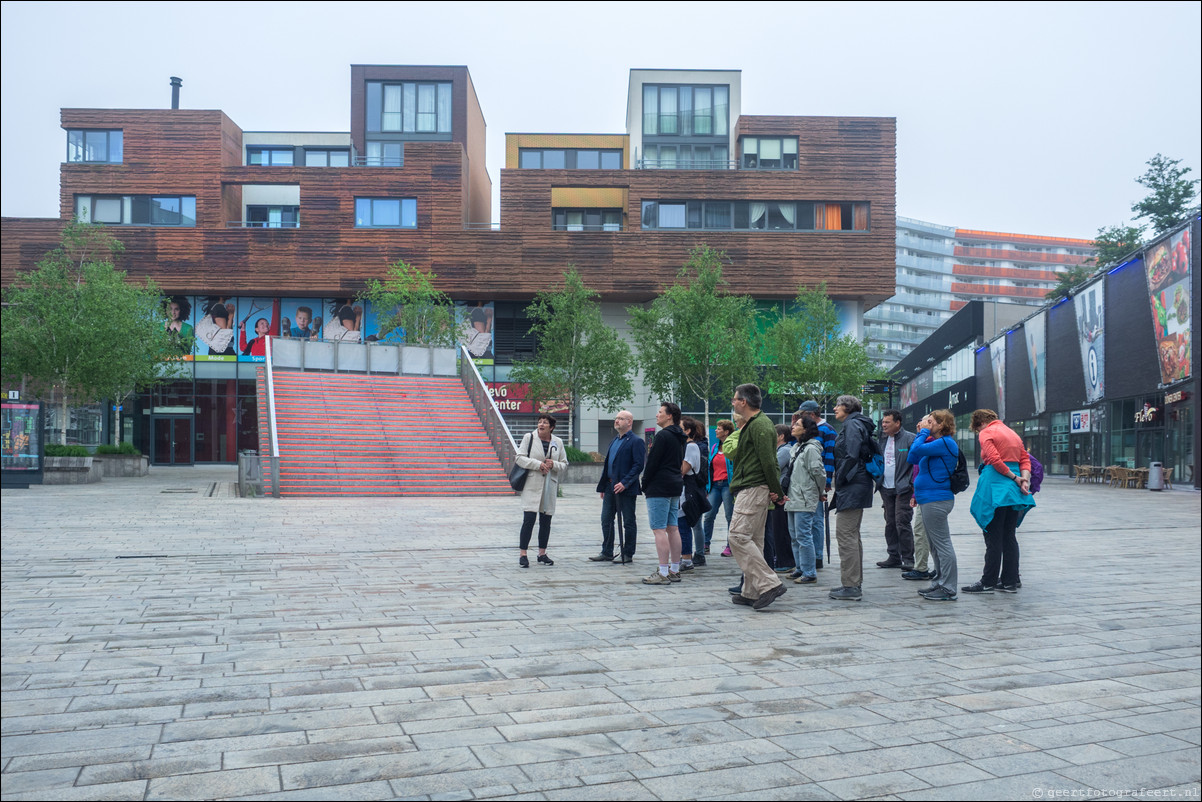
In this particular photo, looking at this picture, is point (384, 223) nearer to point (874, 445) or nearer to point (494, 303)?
point (494, 303)

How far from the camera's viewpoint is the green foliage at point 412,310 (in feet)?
130

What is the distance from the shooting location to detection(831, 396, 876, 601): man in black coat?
27.1 feet

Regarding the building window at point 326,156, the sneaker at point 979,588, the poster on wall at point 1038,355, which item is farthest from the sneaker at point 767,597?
the building window at point 326,156

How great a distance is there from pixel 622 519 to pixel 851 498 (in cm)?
306

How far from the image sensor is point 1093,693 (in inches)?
200

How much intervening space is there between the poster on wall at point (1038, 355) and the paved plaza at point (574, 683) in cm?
3551

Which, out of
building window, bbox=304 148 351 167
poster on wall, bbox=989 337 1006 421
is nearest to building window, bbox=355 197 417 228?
building window, bbox=304 148 351 167

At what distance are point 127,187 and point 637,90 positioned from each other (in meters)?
25.6

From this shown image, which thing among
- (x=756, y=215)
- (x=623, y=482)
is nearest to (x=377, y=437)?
(x=623, y=482)

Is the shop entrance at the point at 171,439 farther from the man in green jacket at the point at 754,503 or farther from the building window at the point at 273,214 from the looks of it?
the man in green jacket at the point at 754,503

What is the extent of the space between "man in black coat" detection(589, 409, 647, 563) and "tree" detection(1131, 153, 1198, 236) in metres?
52.0

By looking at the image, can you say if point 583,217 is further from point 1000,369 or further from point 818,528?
point 818,528

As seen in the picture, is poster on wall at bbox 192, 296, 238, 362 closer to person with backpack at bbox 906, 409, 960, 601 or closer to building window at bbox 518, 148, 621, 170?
building window at bbox 518, 148, 621, 170

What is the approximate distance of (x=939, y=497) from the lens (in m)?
8.27
